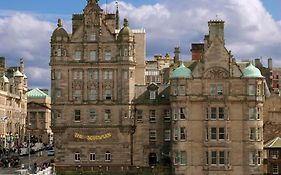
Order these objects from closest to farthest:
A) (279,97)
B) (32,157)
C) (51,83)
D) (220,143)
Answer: (220,143) → (51,83) → (279,97) → (32,157)

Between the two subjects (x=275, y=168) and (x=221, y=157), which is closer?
(x=221, y=157)

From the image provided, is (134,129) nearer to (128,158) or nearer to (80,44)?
(128,158)

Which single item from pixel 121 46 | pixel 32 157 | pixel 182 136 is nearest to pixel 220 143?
pixel 182 136

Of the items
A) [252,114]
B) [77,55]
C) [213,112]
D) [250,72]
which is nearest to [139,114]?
[213,112]

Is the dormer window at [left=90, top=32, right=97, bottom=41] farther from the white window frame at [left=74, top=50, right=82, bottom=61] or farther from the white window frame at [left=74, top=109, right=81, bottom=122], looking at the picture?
the white window frame at [left=74, top=109, right=81, bottom=122]

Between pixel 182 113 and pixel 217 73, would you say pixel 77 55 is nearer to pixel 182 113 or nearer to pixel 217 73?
pixel 182 113

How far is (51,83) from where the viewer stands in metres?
126

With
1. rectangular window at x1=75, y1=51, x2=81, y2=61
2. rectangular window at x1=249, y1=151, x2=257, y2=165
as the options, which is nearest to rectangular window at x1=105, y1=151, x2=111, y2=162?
rectangular window at x1=75, y1=51, x2=81, y2=61

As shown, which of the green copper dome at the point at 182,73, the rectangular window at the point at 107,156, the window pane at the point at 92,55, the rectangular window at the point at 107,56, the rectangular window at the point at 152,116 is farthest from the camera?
the window pane at the point at 92,55

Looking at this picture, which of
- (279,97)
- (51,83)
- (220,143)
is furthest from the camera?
(279,97)

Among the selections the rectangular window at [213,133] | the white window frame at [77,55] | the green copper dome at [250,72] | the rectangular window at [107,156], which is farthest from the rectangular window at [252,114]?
the white window frame at [77,55]

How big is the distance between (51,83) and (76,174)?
1615cm

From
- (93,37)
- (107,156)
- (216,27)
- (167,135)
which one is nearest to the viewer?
(216,27)

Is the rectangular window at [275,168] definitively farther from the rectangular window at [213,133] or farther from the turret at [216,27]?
the turret at [216,27]
